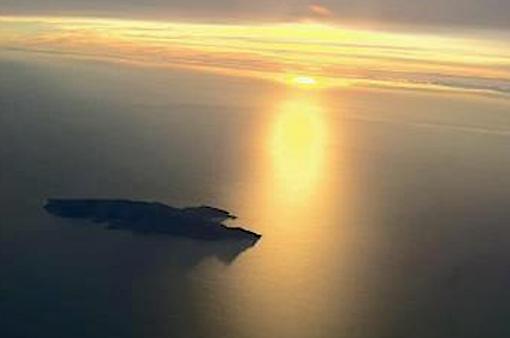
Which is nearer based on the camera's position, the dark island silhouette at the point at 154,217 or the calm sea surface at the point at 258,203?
the calm sea surface at the point at 258,203

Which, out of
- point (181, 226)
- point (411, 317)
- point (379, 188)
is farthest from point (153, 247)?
point (379, 188)

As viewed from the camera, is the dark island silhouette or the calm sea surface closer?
the calm sea surface

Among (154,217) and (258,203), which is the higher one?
(258,203)

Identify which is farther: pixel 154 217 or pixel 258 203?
pixel 258 203

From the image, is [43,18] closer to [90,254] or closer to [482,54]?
[482,54]
